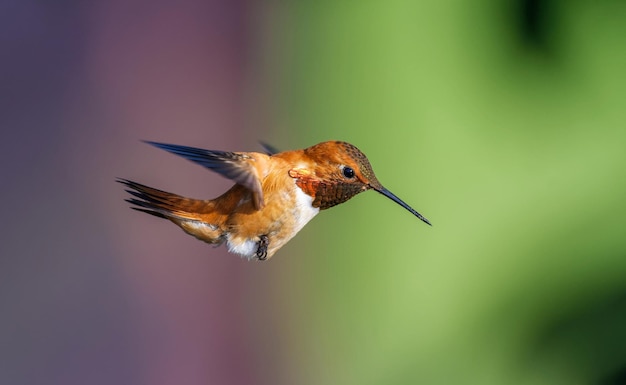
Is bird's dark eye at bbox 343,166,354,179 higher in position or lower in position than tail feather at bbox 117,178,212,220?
higher

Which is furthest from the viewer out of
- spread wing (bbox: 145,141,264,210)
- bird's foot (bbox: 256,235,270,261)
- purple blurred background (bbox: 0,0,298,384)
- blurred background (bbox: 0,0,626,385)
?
purple blurred background (bbox: 0,0,298,384)

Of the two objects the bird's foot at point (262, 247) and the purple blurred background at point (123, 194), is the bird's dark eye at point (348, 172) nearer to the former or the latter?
the bird's foot at point (262, 247)

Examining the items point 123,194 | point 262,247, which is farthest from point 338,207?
point 262,247

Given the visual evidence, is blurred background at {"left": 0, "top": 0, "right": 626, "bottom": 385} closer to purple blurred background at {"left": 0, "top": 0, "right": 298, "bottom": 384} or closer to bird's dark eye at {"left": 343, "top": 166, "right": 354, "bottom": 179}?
purple blurred background at {"left": 0, "top": 0, "right": 298, "bottom": 384}

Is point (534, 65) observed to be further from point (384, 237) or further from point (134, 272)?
point (134, 272)

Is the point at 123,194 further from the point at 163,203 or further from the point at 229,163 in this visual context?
the point at 229,163

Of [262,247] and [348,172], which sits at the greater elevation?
[348,172]

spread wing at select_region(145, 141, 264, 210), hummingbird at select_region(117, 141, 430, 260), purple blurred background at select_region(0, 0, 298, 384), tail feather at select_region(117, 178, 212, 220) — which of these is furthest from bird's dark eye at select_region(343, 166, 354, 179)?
purple blurred background at select_region(0, 0, 298, 384)

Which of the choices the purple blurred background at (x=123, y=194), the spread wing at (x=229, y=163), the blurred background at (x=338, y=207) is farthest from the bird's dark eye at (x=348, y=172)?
the purple blurred background at (x=123, y=194)
